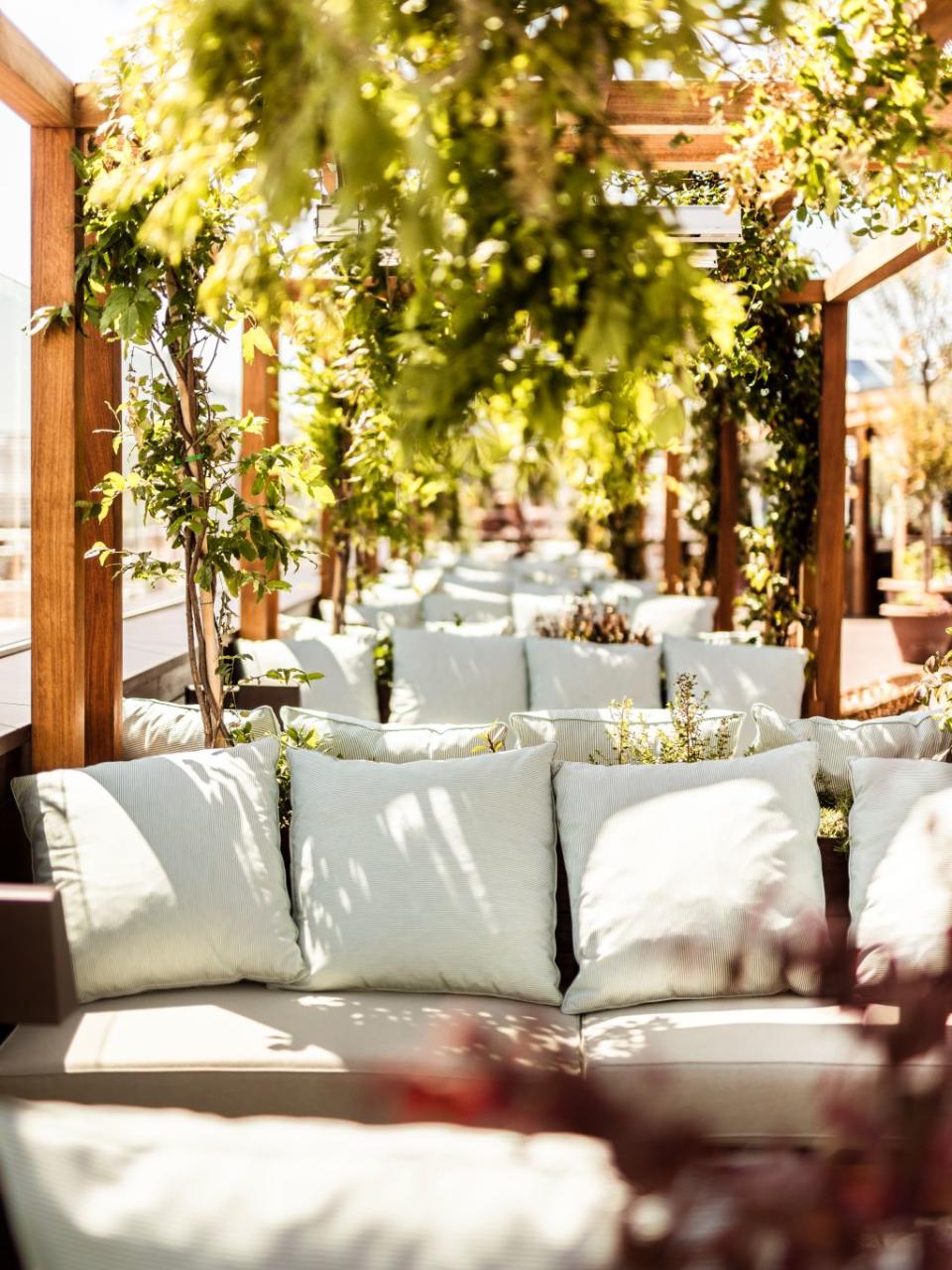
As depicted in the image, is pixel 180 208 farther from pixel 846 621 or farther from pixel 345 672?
pixel 846 621

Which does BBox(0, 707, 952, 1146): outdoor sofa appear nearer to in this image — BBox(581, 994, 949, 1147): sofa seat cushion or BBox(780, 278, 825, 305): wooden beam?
BBox(581, 994, 949, 1147): sofa seat cushion

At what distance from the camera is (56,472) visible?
9.20 feet

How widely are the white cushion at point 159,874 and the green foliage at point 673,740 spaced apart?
2.93ft

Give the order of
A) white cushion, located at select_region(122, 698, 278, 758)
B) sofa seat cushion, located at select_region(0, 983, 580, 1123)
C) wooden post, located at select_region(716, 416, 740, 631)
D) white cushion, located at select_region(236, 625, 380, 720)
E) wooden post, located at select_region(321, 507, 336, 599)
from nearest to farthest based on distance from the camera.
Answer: sofa seat cushion, located at select_region(0, 983, 580, 1123), white cushion, located at select_region(122, 698, 278, 758), white cushion, located at select_region(236, 625, 380, 720), wooden post, located at select_region(321, 507, 336, 599), wooden post, located at select_region(716, 416, 740, 631)

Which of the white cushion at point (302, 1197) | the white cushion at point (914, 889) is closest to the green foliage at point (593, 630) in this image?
the white cushion at point (914, 889)

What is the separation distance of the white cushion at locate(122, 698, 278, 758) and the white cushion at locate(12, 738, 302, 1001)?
0.61m

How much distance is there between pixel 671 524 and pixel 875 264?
4707 mm

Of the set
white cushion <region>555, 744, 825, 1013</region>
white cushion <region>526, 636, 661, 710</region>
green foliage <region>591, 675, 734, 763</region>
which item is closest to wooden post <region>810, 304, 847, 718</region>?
white cushion <region>526, 636, 661, 710</region>

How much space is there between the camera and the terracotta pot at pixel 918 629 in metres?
8.91

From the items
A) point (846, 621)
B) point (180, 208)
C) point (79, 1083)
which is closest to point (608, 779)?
point (79, 1083)

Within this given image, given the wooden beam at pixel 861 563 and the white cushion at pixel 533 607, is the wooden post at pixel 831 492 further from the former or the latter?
the wooden beam at pixel 861 563

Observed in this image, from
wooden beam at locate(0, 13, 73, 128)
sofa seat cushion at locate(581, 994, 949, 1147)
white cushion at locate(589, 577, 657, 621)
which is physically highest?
wooden beam at locate(0, 13, 73, 128)

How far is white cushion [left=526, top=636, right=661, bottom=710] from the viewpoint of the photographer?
16.3 ft

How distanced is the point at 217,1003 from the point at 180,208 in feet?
5.09
